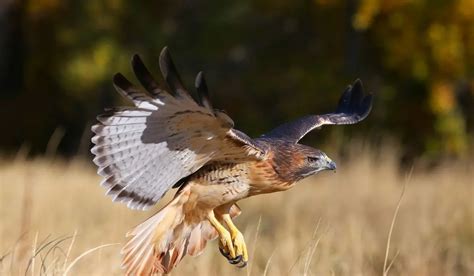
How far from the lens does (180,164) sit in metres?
4.54

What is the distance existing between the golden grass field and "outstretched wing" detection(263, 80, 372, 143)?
0.50 metres

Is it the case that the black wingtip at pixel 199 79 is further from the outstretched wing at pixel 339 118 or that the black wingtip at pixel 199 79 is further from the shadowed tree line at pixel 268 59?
the shadowed tree line at pixel 268 59

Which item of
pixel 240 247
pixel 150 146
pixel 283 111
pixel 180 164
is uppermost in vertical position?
pixel 150 146

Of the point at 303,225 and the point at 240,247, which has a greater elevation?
the point at 240,247

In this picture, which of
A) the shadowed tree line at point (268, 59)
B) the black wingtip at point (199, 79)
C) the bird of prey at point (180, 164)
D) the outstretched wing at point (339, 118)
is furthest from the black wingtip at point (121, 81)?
the shadowed tree line at point (268, 59)

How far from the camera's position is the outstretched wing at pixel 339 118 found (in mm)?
5289

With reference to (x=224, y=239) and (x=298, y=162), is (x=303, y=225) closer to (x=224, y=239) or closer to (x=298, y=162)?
(x=298, y=162)

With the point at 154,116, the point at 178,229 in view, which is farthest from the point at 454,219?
the point at 154,116

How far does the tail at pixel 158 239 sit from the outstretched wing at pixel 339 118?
68 centimetres

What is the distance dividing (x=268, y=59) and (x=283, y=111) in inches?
50.7

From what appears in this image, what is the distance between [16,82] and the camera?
23422mm

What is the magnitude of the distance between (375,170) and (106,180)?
291 inches

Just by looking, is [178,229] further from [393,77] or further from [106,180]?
[393,77]

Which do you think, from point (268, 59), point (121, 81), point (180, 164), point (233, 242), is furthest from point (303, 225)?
point (268, 59)
